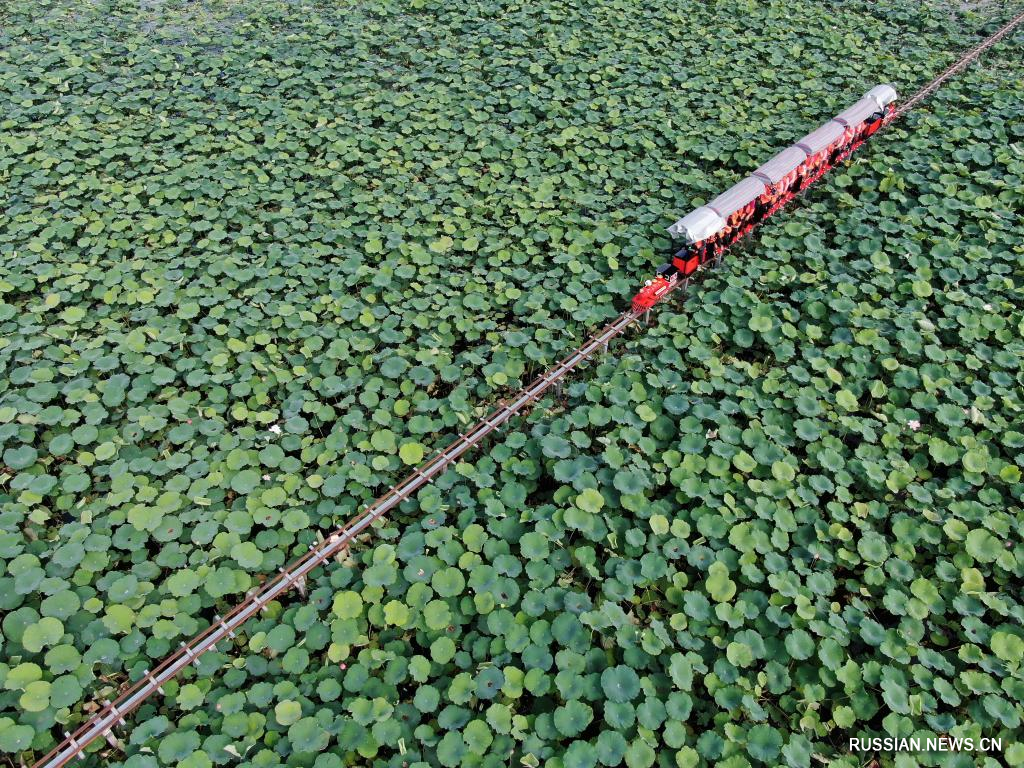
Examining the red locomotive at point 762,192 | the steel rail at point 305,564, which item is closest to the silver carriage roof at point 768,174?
the red locomotive at point 762,192

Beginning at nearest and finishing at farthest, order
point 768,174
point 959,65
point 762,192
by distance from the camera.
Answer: point 762,192 < point 768,174 < point 959,65

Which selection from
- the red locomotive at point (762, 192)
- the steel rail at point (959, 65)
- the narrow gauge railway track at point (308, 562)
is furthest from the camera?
the steel rail at point (959, 65)

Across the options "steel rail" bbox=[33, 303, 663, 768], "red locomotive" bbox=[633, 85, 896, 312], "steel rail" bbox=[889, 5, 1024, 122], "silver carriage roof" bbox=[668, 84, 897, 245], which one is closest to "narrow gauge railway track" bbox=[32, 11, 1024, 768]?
"steel rail" bbox=[33, 303, 663, 768]

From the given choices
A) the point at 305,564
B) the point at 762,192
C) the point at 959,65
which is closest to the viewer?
the point at 305,564

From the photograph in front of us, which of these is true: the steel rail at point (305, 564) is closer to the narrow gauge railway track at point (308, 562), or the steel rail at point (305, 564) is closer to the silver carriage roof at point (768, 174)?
the narrow gauge railway track at point (308, 562)

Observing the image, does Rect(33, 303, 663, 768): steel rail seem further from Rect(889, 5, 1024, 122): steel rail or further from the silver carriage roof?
Rect(889, 5, 1024, 122): steel rail

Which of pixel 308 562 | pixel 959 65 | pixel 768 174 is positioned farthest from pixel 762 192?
pixel 959 65

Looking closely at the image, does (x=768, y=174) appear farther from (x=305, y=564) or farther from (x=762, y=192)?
(x=305, y=564)
